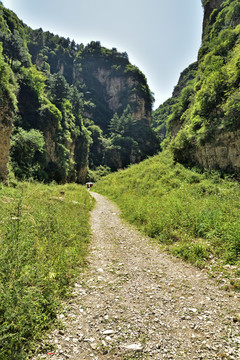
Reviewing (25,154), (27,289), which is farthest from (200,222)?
(25,154)

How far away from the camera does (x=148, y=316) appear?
3.60 metres

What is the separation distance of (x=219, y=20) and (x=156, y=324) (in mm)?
40478

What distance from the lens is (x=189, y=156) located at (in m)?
19.5

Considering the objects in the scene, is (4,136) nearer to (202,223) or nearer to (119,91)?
(202,223)

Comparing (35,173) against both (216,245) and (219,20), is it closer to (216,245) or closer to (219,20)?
(216,245)

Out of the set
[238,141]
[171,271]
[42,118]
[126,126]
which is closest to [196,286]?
[171,271]

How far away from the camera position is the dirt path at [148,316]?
2.83 metres

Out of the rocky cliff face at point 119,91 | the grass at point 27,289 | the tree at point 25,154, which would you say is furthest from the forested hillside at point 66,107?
the grass at point 27,289

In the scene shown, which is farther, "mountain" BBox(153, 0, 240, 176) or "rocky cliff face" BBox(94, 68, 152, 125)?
"rocky cliff face" BBox(94, 68, 152, 125)

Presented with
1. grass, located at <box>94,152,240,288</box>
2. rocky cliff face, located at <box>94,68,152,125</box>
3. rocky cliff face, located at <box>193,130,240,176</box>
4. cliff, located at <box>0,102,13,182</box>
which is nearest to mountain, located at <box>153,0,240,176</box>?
rocky cliff face, located at <box>193,130,240,176</box>

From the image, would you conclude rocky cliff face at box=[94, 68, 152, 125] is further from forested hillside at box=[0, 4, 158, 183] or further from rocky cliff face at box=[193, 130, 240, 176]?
rocky cliff face at box=[193, 130, 240, 176]

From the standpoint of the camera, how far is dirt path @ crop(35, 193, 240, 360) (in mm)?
2828

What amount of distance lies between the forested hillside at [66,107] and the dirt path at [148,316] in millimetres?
17054

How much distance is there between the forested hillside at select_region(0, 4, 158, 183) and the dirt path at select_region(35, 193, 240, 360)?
56.0 feet
